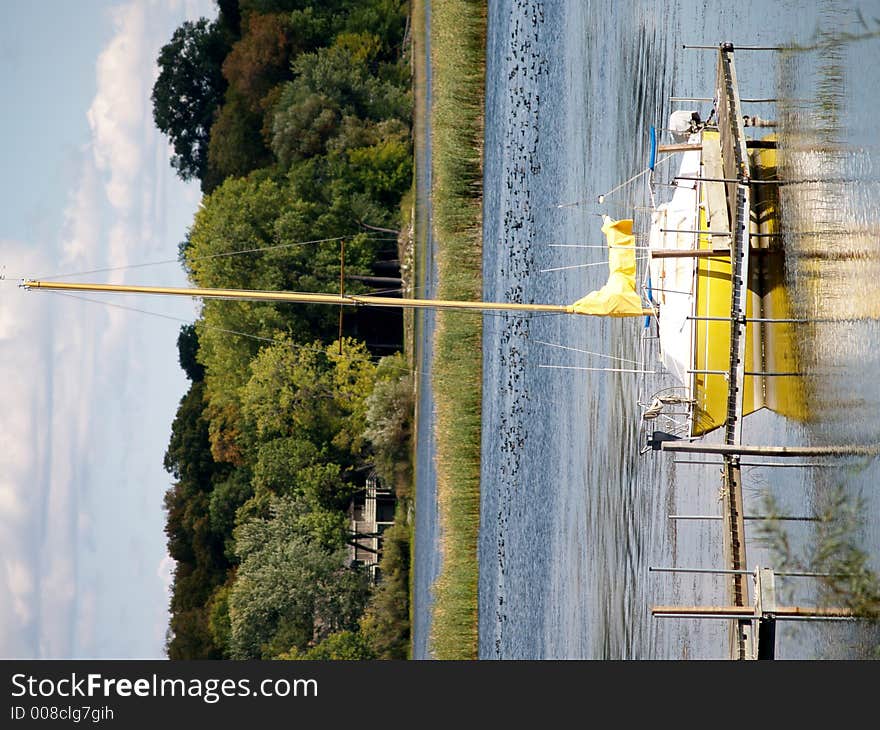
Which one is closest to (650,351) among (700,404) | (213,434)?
(700,404)

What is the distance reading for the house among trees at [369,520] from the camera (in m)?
55.4

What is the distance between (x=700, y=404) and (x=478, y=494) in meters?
16.9

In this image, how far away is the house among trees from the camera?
55.4 metres

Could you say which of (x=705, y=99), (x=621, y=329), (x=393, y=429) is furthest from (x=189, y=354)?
(x=705, y=99)

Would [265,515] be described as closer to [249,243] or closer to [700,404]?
[249,243]

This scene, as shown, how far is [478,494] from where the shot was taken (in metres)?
40.9

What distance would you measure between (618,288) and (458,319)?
62.5 ft

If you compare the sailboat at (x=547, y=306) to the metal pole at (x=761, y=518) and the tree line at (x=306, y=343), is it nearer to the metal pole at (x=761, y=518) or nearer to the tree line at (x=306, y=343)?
the metal pole at (x=761, y=518)

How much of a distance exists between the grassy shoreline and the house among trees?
527 inches

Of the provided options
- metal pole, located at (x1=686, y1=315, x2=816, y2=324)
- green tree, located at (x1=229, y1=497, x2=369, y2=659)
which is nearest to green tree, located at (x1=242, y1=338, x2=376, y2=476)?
green tree, located at (x1=229, y1=497, x2=369, y2=659)

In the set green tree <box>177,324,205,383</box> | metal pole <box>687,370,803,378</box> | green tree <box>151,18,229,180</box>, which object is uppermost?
green tree <box>151,18,229,180</box>

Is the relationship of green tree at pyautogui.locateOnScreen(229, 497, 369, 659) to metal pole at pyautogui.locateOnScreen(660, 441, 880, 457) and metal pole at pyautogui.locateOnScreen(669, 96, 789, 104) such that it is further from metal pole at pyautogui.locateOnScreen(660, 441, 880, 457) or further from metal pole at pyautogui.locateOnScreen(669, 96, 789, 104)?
metal pole at pyautogui.locateOnScreen(660, 441, 880, 457)

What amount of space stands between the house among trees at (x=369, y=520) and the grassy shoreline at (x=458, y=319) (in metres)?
13.4

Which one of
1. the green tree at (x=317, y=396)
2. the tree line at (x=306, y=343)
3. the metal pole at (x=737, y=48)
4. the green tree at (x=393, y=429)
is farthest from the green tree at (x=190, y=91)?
the metal pole at (x=737, y=48)
